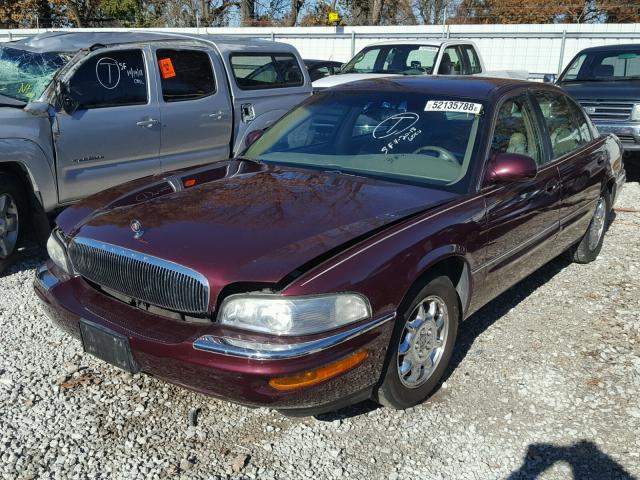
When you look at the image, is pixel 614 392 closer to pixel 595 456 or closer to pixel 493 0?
pixel 595 456

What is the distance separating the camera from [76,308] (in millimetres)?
3088

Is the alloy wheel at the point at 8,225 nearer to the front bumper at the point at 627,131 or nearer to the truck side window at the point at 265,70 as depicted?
the truck side window at the point at 265,70

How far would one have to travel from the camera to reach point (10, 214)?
5.06 metres

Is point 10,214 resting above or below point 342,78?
below

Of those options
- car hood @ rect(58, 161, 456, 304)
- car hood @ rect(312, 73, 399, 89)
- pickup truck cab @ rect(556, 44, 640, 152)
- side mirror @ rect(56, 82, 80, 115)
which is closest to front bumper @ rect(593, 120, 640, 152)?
pickup truck cab @ rect(556, 44, 640, 152)

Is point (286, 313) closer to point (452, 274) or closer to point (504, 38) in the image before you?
point (452, 274)

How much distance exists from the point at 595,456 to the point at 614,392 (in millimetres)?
683

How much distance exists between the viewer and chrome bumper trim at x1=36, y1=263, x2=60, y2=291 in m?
3.33

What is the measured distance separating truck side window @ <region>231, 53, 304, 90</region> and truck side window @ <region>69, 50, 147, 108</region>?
1.32m

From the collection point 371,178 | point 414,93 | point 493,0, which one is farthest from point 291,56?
point 493,0

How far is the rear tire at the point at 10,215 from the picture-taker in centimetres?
496

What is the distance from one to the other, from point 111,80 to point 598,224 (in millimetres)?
4595

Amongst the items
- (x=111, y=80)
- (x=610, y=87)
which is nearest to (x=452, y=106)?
(x=111, y=80)

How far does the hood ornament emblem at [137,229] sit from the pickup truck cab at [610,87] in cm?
663
